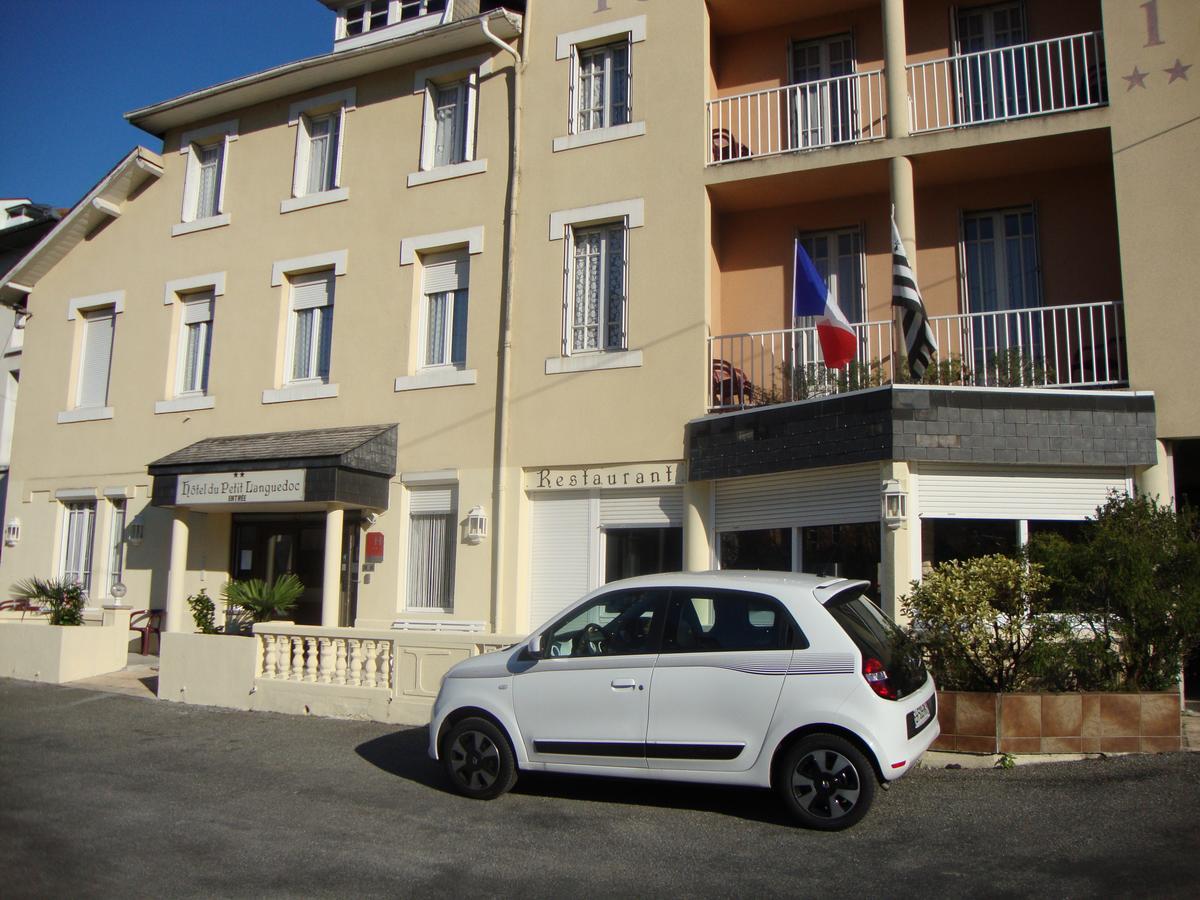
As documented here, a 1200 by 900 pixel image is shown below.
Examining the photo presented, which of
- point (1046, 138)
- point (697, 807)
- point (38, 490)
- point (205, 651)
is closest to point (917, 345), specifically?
point (1046, 138)

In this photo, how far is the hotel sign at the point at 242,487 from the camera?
44.8 ft

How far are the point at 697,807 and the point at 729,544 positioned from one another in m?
5.11

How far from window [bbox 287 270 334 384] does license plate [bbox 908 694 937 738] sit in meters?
10.7

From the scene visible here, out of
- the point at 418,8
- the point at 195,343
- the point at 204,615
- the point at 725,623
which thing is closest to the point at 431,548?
the point at 204,615

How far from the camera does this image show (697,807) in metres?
7.50

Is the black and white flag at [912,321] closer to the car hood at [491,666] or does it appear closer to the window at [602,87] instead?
the window at [602,87]

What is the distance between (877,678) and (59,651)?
12337 mm

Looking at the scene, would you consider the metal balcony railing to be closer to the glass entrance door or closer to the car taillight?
the car taillight

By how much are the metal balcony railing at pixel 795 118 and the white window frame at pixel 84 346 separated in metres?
10.8

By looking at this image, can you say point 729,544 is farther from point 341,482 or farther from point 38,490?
point 38,490

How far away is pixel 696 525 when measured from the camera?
12.2 meters

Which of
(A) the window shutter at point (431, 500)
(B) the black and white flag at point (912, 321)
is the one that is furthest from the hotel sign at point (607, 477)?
(B) the black and white flag at point (912, 321)

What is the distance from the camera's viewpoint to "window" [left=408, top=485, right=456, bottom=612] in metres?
13.8

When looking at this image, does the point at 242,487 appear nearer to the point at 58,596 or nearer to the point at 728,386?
the point at 58,596
